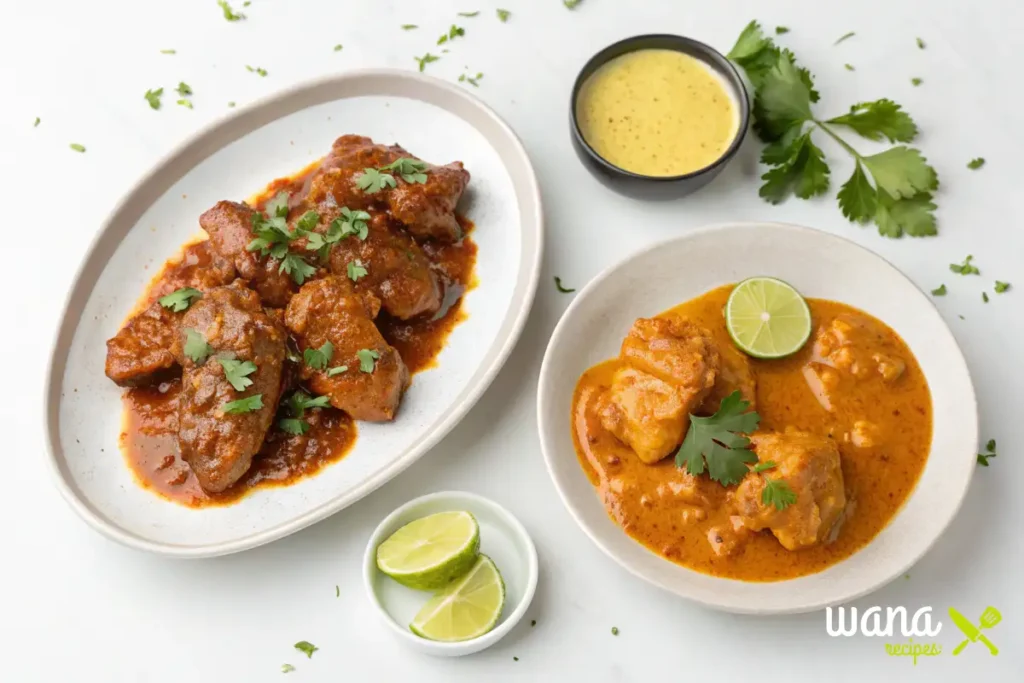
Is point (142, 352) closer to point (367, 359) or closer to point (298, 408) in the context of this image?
point (298, 408)

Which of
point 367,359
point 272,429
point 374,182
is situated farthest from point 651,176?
point 272,429

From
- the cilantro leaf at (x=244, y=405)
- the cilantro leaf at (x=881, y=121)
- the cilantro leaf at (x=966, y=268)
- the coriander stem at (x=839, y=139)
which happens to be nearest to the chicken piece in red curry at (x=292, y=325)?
the cilantro leaf at (x=244, y=405)

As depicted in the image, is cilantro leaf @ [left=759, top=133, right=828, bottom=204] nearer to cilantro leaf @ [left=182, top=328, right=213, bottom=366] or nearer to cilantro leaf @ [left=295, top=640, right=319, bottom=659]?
cilantro leaf @ [left=182, top=328, right=213, bottom=366]

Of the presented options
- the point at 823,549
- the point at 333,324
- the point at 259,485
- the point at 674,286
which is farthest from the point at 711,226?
the point at 259,485

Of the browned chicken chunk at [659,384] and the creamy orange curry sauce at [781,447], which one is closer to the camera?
the creamy orange curry sauce at [781,447]

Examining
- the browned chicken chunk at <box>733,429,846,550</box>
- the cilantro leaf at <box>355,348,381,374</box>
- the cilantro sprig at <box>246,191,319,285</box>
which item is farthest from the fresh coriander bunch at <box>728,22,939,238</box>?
the cilantro sprig at <box>246,191,319,285</box>

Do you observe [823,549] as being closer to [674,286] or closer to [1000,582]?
[1000,582]

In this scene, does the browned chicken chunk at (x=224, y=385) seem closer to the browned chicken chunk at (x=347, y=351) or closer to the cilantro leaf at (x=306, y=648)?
the browned chicken chunk at (x=347, y=351)
